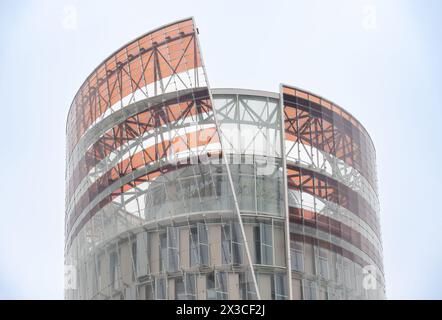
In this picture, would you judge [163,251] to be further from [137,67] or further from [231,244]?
[137,67]

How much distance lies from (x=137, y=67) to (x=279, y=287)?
2053 cm

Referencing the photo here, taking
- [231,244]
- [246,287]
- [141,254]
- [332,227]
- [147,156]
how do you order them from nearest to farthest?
1. [246,287]
2. [231,244]
3. [141,254]
4. [147,156]
5. [332,227]

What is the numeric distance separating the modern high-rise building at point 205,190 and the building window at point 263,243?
9 cm

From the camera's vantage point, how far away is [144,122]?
8856 centimetres

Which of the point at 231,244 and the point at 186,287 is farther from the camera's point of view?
the point at 231,244

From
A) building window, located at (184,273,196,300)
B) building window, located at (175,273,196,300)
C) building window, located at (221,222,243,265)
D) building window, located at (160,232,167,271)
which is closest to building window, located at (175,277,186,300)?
building window, located at (175,273,196,300)

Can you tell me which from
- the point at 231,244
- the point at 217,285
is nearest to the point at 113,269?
the point at 217,285

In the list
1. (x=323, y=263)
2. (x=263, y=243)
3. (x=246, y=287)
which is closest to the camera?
(x=246, y=287)

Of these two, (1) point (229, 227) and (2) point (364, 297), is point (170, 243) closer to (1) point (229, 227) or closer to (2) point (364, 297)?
(1) point (229, 227)

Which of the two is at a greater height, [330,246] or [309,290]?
[330,246]

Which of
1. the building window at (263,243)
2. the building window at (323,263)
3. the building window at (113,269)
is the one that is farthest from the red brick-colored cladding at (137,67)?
the building window at (323,263)

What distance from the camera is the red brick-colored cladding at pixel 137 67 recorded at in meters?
88.6

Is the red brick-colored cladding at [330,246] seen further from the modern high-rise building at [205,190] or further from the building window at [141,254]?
the building window at [141,254]
